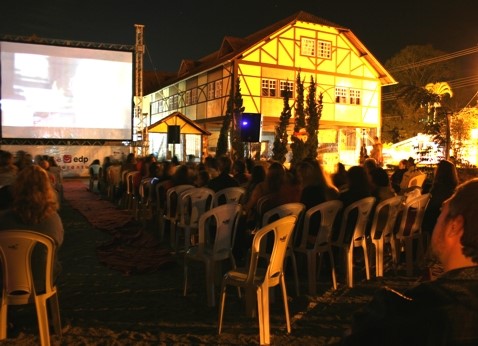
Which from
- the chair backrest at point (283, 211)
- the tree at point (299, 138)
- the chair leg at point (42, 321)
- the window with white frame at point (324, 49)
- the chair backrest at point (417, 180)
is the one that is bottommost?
the chair leg at point (42, 321)

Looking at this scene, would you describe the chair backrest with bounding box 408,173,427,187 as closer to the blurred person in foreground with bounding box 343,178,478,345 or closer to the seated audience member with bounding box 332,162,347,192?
the seated audience member with bounding box 332,162,347,192

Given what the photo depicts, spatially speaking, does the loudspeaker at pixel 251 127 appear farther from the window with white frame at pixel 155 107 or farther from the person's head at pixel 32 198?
the window with white frame at pixel 155 107

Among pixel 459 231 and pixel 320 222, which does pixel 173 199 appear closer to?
pixel 320 222

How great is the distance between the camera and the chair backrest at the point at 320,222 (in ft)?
16.0

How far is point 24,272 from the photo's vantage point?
3279 mm

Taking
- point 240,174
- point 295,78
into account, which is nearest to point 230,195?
point 240,174

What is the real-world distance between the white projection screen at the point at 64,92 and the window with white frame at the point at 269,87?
9017mm

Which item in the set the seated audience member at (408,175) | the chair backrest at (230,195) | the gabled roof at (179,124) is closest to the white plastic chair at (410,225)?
the chair backrest at (230,195)

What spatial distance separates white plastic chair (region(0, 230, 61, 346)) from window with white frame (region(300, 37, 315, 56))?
76.8 feet

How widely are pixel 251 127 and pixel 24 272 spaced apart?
1232 cm

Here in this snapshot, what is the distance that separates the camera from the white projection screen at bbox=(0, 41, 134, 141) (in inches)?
621

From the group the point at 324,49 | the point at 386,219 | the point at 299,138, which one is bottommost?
the point at 386,219

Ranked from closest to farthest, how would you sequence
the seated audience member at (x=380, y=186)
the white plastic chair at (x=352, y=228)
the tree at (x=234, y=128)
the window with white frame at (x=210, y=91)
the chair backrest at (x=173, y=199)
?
the white plastic chair at (x=352, y=228), the seated audience member at (x=380, y=186), the chair backrest at (x=173, y=199), the tree at (x=234, y=128), the window with white frame at (x=210, y=91)

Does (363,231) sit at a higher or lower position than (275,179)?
lower
